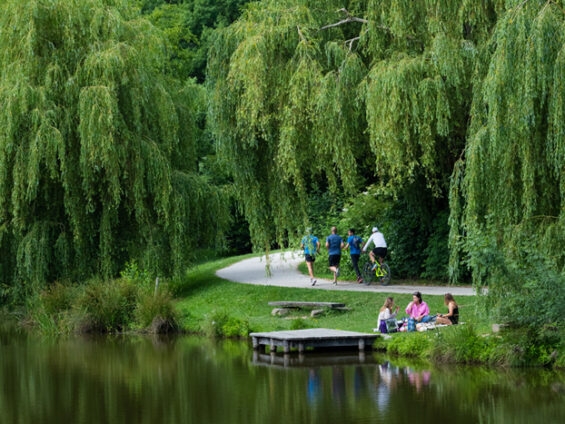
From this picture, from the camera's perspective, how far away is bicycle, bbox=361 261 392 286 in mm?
22922

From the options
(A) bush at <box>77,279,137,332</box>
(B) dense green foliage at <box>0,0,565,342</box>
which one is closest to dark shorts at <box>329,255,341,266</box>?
(B) dense green foliage at <box>0,0,565,342</box>

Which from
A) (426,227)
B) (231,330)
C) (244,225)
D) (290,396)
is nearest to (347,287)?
(426,227)

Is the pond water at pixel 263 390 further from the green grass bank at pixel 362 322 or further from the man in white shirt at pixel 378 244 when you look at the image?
the man in white shirt at pixel 378 244

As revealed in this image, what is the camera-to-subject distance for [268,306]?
21500 mm

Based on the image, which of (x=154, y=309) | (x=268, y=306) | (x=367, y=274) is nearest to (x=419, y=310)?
(x=268, y=306)

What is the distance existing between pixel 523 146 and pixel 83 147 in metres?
11.7

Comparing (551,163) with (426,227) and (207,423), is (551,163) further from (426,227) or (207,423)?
(426,227)

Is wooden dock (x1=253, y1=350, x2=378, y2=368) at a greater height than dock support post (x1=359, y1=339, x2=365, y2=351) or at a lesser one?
lesser

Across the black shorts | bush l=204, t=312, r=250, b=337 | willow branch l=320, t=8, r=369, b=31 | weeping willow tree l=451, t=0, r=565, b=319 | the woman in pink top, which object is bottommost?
bush l=204, t=312, r=250, b=337

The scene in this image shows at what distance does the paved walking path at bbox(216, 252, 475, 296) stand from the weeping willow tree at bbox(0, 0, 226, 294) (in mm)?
3435

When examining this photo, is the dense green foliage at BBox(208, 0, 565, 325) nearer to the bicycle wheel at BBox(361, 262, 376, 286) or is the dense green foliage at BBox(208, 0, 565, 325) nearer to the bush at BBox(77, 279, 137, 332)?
the bicycle wheel at BBox(361, 262, 376, 286)

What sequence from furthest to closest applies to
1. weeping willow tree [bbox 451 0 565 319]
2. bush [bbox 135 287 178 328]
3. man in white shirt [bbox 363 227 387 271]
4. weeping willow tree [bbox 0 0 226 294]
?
man in white shirt [bbox 363 227 387 271]
weeping willow tree [bbox 0 0 226 294]
bush [bbox 135 287 178 328]
weeping willow tree [bbox 451 0 565 319]

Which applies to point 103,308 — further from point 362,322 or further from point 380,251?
point 380,251

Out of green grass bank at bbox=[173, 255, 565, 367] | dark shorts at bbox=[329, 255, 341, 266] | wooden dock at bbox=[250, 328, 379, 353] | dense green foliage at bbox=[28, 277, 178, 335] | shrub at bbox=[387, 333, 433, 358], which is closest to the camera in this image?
green grass bank at bbox=[173, 255, 565, 367]
